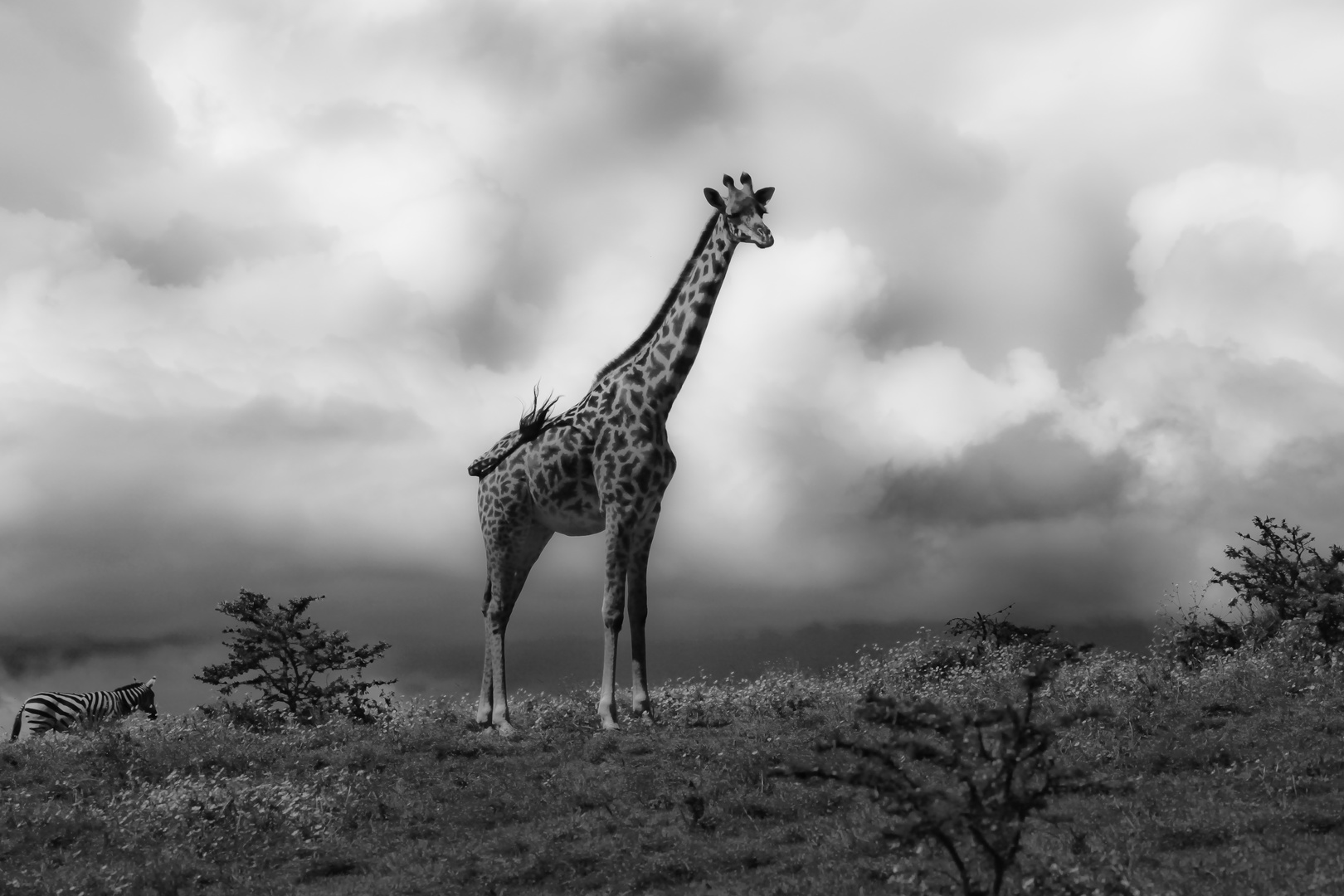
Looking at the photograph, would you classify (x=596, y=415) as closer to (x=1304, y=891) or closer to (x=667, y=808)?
(x=667, y=808)

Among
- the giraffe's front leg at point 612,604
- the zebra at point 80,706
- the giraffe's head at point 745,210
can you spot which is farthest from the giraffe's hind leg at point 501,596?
the zebra at point 80,706

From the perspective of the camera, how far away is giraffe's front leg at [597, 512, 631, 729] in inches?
587

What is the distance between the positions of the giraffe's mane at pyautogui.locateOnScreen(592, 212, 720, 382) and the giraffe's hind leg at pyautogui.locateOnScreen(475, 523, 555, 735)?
8.02 feet

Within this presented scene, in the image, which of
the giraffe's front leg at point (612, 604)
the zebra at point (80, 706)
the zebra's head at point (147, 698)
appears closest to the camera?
the giraffe's front leg at point (612, 604)

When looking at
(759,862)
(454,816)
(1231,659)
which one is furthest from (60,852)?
(1231,659)

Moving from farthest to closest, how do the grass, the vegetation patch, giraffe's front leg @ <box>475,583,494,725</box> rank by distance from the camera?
giraffe's front leg @ <box>475,583,494,725</box>, the grass, the vegetation patch

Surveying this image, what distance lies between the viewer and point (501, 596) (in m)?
16.7

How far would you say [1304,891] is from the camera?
316 inches

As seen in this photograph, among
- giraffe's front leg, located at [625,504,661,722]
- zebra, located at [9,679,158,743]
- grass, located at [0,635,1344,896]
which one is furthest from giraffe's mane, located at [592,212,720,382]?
zebra, located at [9,679,158,743]

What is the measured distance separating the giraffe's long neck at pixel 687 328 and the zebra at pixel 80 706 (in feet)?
39.0

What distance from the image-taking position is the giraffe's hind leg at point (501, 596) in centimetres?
1638

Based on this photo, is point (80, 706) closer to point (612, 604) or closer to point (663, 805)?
point (612, 604)

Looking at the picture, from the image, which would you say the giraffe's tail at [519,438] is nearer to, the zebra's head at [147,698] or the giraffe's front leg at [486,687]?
the giraffe's front leg at [486,687]

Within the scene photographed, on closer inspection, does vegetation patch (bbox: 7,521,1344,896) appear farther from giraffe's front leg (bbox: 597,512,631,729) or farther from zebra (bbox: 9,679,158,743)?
zebra (bbox: 9,679,158,743)
